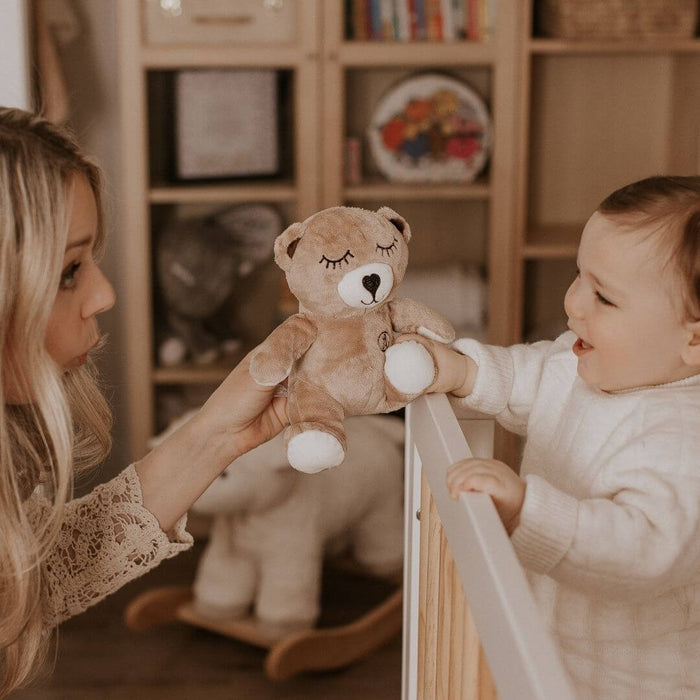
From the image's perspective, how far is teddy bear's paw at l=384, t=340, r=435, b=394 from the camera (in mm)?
927

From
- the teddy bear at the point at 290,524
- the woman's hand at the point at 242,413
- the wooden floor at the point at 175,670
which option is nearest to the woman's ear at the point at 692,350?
the woman's hand at the point at 242,413

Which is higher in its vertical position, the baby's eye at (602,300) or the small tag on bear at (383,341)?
the baby's eye at (602,300)

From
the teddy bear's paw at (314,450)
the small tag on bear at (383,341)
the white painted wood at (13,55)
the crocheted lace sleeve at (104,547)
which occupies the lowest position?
the crocheted lace sleeve at (104,547)

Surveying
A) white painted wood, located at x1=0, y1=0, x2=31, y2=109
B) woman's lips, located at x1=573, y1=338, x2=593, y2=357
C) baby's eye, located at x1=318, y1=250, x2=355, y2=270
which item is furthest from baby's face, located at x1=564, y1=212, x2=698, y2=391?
white painted wood, located at x1=0, y1=0, x2=31, y2=109

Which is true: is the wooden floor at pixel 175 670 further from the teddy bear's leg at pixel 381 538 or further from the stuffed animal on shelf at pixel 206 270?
the stuffed animal on shelf at pixel 206 270

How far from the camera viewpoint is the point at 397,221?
99cm

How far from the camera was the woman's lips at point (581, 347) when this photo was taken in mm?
964

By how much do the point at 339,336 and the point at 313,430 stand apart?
0.35 feet

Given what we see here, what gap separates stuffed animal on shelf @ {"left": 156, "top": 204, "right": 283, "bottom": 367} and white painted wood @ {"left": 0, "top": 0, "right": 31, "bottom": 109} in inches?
20.7

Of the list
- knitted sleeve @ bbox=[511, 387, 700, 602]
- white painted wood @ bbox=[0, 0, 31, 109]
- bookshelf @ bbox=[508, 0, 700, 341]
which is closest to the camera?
knitted sleeve @ bbox=[511, 387, 700, 602]

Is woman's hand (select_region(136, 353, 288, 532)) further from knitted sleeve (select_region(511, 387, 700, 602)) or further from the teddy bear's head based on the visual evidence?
knitted sleeve (select_region(511, 387, 700, 602))

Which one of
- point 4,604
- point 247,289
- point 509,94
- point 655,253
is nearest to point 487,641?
point 655,253

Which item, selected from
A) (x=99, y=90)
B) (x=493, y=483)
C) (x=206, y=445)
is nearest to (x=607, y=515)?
(x=493, y=483)

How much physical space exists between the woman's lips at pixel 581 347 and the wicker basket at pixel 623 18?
153 centimetres
